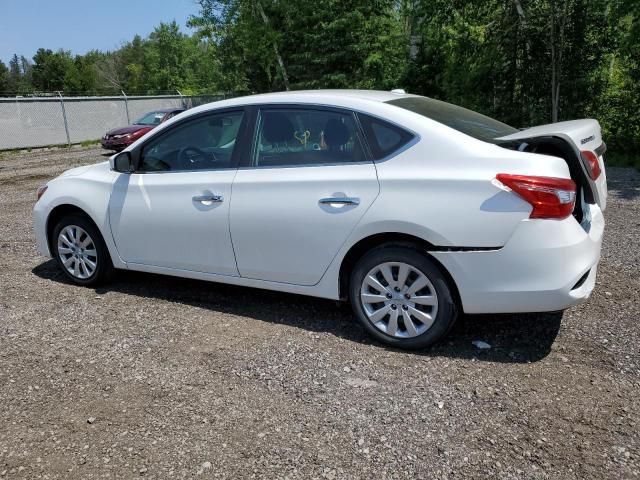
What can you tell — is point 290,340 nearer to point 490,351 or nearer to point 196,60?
point 490,351

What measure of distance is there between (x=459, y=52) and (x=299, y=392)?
15643 millimetres

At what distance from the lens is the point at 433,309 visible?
3570 mm

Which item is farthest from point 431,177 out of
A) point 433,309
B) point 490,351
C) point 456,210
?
point 490,351

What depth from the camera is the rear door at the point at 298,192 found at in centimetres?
372

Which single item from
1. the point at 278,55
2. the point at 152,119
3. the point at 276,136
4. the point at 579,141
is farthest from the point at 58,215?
the point at 278,55

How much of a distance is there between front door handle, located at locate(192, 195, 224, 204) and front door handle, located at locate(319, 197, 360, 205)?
2.89 feet

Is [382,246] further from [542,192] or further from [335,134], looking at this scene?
[542,192]

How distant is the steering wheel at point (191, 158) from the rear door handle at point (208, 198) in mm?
285

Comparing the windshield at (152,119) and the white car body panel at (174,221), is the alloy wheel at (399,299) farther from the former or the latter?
the windshield at (152,119)

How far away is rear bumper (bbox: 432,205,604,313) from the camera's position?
324 cm

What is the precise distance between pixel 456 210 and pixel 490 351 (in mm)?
1033

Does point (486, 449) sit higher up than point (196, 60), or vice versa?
point (196, 60)

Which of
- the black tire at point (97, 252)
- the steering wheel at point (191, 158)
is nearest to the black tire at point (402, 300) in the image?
the steering wheel at point (191, 158)

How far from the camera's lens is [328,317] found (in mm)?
4348
